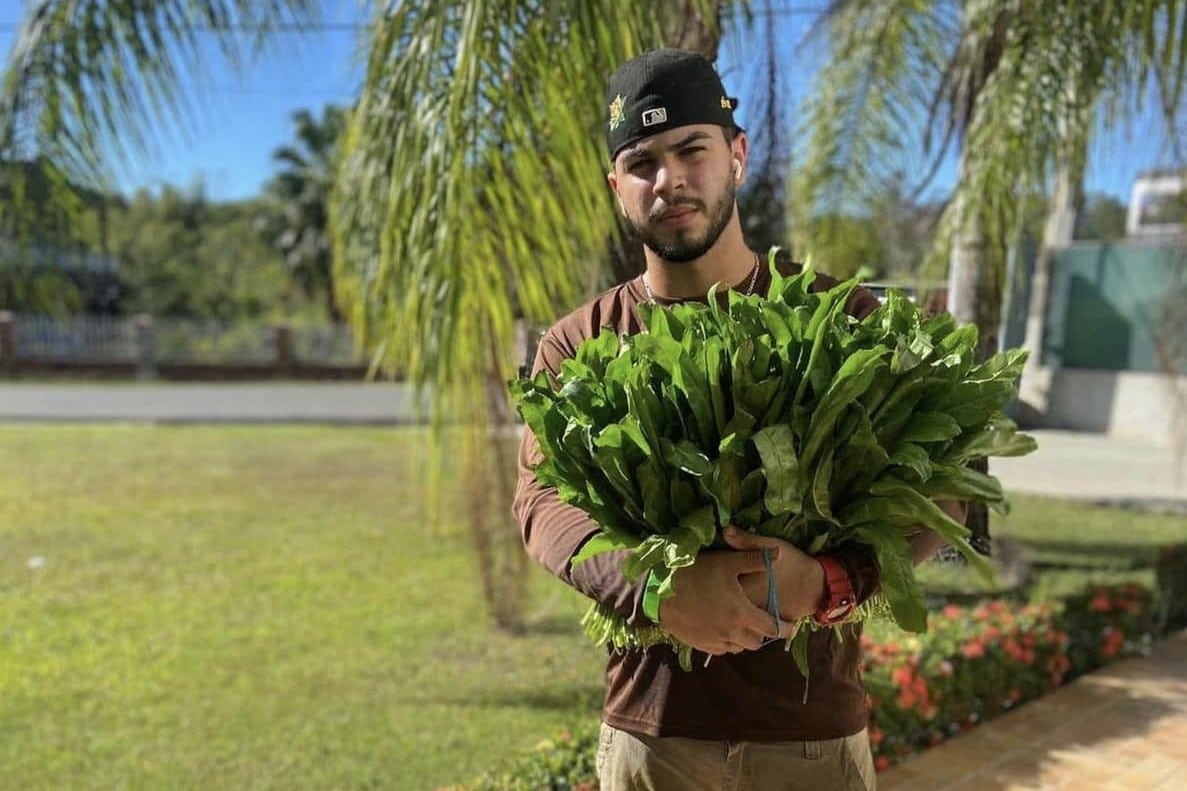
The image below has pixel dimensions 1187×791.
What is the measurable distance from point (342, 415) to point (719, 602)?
1802cm

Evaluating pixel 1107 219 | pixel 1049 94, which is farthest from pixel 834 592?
pixel 1107 219

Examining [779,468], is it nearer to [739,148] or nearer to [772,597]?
[772,597]

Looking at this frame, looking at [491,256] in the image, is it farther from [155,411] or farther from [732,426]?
[155,411]

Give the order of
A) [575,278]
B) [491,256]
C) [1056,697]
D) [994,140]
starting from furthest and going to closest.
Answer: [1056,697] < [994,140] < [575,278] < [491,256]

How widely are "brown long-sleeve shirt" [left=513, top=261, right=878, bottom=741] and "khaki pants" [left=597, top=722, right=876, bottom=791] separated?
0.10ft

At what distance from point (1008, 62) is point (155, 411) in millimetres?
17722

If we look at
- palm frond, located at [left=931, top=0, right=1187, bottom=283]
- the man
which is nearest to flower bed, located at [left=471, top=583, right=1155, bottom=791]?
the man

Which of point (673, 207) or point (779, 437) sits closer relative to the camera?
point (779, 437)

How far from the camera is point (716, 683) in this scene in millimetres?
1749

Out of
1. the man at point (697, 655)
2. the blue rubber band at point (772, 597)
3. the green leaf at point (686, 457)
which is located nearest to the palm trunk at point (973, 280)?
the man at point (697, 655)

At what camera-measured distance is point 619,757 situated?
6.10ft

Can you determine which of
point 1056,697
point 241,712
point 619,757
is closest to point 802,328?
point 619,757

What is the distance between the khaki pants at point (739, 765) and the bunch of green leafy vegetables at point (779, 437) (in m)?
0.46

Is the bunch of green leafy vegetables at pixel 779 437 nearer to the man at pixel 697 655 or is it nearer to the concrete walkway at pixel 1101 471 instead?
the man at pixel 697 655
